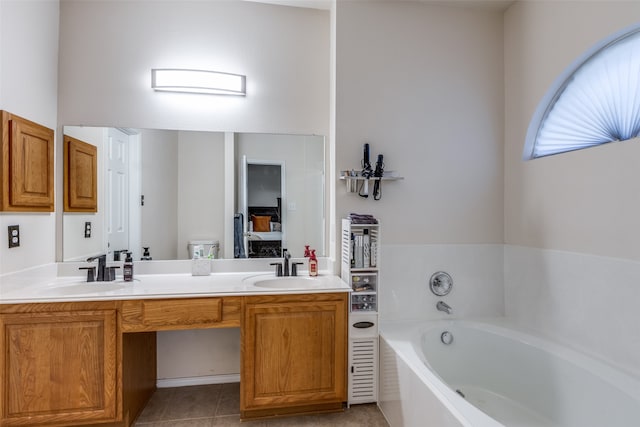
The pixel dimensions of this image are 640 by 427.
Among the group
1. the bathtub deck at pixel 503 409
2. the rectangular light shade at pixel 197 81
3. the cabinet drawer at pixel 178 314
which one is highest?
the rectangular light shade at pixel 197 81

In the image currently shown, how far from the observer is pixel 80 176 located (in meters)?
2.19

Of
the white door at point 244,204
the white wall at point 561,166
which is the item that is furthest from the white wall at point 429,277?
the white door at point 244,204

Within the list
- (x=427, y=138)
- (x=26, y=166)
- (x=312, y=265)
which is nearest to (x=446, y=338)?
(x=312, y=265)

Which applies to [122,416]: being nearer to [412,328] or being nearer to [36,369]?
[36,369]

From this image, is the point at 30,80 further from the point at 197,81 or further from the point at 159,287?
the point at 159,287

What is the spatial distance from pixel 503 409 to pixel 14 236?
9.75 feet

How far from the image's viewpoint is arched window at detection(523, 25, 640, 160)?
1.67 metres

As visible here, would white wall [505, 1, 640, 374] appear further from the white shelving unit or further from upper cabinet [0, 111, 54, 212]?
upper cabinet [0, 111, 54, 212]

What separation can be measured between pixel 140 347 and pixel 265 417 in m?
0.89

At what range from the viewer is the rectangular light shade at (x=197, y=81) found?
223 centimetres

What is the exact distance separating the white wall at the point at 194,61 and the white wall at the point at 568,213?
1.40 metres

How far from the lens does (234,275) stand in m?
2.31

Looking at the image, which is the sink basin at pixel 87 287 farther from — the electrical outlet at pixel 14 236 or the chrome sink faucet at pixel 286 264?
the chrome sink faucet at pixel 286 264

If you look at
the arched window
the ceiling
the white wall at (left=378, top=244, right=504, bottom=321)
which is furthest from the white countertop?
the ceiling
